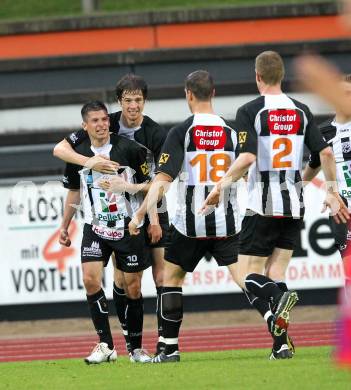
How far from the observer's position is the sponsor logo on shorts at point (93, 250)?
9.62m

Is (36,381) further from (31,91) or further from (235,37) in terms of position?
(235,37)

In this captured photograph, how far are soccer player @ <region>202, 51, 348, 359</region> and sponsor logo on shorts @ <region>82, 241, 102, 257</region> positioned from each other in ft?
3.43

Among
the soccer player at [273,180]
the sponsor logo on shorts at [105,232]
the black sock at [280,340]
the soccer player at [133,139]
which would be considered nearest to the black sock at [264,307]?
the soccer player at [273,180]

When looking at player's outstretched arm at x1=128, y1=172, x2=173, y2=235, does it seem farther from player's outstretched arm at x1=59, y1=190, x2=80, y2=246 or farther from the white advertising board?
the white advertising board

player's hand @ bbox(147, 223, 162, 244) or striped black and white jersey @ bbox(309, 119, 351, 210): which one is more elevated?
striped black and white jersey @ bbox(309, 119, 351, 210)

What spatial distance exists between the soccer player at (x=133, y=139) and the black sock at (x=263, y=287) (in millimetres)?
837

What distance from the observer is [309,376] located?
771 centimetres

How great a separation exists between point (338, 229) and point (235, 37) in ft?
41.0

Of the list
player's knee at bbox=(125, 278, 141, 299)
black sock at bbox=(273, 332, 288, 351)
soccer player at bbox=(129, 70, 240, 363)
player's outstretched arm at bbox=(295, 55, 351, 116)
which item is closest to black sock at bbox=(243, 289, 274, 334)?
black sock at bbox=(273, 332, 288, 351)

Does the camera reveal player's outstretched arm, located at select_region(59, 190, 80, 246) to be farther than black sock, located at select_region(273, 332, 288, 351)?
Yes

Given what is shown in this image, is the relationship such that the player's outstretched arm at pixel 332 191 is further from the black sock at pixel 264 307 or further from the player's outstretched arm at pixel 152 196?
the player's outstretched arm at pixel 152 196

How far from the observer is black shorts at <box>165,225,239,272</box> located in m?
9.32

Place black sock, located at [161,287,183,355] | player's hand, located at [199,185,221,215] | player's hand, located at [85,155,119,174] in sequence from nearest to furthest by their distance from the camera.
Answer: player's hand, located at [199,185,221,215], black sock, located at [161,287,183,355], player's hand, located at [85,155,119,174]

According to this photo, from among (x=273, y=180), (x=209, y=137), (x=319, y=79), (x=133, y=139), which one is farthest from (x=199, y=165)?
(x=319, y=79)
